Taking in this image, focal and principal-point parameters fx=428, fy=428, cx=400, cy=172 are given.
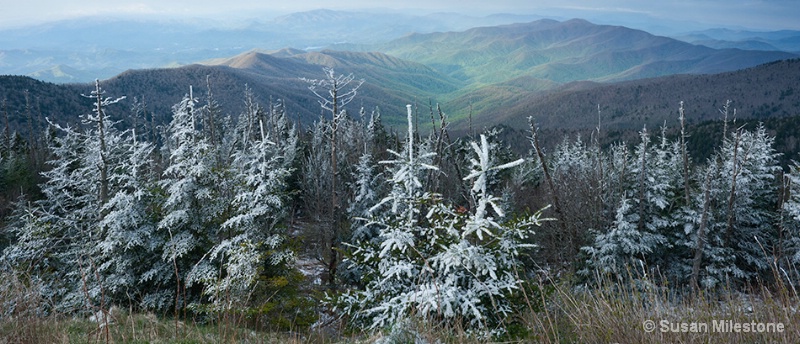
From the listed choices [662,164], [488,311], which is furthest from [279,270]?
[662,164]

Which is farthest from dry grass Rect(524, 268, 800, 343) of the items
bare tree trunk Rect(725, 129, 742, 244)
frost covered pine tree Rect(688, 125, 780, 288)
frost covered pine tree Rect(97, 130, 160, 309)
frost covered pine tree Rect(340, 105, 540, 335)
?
frost covered pine tree Rect(688, 125, 780, 288)

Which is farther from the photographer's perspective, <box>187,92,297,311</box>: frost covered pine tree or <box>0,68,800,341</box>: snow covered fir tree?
<box>187,92,297,311</box>: frost covered pine tree

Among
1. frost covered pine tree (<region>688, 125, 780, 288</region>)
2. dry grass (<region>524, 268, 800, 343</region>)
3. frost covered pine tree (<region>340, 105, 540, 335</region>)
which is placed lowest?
frost covered pine tree (<region>688, 125, 780, 288</region>)

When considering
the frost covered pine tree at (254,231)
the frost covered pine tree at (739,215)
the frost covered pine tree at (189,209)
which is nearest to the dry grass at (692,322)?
the frost covered pine tree at (254,231)

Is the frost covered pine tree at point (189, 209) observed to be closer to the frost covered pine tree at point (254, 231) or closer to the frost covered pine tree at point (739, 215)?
the frost covered pine tree at point (254, 231)

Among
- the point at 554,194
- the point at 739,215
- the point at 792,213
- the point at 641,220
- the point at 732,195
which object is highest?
the point at 554,194

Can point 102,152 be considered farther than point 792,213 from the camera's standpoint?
No

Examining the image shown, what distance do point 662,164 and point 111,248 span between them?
25553mm

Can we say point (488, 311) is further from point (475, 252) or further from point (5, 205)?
point (5, 205)

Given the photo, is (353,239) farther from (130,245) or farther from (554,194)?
(554,194)

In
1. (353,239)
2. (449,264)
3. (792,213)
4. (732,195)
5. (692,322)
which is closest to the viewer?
(692,322)

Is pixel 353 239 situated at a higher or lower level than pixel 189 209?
lower

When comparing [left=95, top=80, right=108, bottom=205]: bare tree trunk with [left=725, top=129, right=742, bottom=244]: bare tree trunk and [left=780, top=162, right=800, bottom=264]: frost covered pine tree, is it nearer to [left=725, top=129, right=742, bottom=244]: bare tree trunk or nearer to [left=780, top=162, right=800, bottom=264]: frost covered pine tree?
[left=725, top=129, right=742, bottom=244]: bare tree trunk

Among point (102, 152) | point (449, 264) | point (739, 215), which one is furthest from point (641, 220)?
point (102, 152)
